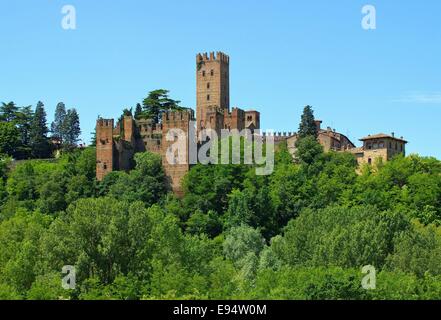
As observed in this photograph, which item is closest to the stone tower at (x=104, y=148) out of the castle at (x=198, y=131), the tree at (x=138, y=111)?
the castle at (x=198, y=131)

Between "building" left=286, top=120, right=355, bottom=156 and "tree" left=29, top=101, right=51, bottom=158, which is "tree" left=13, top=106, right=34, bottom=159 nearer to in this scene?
"tree" left=29, top=101, right=51, bottom=158

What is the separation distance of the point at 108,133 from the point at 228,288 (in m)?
39.4

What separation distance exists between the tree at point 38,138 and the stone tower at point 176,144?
21114 mm

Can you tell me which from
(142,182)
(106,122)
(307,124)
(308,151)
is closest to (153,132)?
(106,122)

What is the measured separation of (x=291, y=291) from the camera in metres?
41.7

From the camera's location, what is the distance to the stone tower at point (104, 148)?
274 ft

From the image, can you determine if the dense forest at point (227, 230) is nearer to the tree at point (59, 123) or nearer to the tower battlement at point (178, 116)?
the tower battlement at point (178, 116)

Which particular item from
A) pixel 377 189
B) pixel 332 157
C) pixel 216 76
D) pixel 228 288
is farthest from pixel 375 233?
pixel 216 76

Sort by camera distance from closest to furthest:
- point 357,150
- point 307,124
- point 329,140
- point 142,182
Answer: point 142,182, point 357,150, point 307,124, point 329,140

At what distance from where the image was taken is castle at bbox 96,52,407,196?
83.5 metres

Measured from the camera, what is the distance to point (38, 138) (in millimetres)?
101312

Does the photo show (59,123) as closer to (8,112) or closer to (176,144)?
(8,112)

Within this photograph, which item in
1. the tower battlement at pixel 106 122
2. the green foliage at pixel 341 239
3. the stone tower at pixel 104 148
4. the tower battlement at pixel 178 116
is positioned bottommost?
the green foliage at pixel 341 239

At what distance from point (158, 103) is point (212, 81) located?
9466 millimetres
